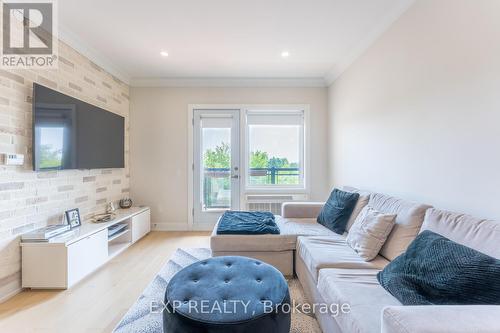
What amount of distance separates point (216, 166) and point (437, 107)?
10.4ft

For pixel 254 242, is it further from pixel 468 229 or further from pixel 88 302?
pixel 468 229

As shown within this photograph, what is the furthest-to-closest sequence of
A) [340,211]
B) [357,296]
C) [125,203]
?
[125,203] < [340,211] < [357,296]

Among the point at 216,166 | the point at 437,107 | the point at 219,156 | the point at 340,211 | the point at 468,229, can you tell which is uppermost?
the point at 437,107

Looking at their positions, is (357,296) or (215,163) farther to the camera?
(215,163)

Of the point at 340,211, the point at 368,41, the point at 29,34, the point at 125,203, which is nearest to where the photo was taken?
the point at 29,34

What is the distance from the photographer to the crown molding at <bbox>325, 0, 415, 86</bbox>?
2233 millimetres

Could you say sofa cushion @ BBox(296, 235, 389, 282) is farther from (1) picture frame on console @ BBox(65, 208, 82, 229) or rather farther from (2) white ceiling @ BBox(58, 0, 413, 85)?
(1) picture frame on console @ BBox(65, 208, 82, 229)

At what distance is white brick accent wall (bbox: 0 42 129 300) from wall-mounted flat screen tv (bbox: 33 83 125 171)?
0.32 ft

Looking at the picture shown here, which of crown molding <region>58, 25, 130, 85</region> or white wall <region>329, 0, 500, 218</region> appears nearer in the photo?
white wall <region>329, 0, 500, 218</region>

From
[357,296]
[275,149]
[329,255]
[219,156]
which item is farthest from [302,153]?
[357,296]

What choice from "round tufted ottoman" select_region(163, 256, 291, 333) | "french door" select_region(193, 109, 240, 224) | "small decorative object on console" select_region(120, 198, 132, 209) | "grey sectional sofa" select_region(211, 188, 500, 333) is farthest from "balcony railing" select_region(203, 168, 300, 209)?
"round tufted ottoman" select_region(163, 256, 291, 333)

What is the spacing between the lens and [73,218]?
2.69 meters

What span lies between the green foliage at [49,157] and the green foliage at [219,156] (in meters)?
2.12

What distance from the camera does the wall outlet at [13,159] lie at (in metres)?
2.05
